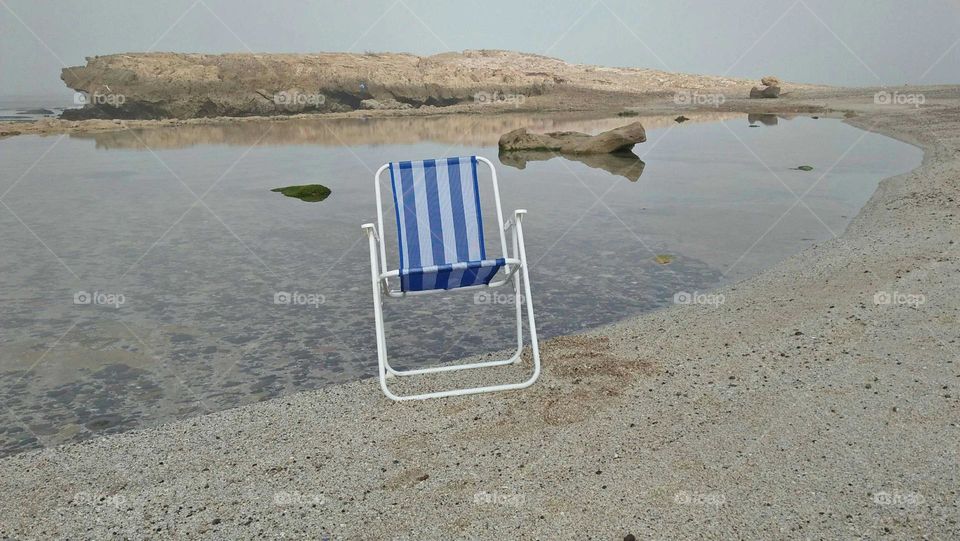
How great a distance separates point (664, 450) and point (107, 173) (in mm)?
15428

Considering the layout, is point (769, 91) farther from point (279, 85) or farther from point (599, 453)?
point (599, 453)

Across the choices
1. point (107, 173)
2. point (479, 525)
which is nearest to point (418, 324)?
point (479, 525)

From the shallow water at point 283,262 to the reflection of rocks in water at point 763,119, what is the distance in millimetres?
10195

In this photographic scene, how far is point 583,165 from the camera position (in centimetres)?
1591

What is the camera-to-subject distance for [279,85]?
137 ft

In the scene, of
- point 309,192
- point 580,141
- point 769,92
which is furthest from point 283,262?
point 769,92

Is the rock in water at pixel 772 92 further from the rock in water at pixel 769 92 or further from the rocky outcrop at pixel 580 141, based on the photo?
the rocky outcrop at pixel 580 141

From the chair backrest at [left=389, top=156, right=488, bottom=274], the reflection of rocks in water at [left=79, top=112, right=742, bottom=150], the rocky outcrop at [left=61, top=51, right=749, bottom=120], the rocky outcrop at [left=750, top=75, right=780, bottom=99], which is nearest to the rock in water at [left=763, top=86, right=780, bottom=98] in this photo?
the rocky outcrop at [left=750, top=75, right=780, bottom=99]

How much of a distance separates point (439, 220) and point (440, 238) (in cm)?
11

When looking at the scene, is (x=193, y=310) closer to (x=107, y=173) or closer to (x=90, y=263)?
(x=90, y=263)

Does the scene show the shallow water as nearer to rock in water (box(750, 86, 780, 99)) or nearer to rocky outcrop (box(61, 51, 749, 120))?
rocky outcrop (box(61, 51, 749, 120))

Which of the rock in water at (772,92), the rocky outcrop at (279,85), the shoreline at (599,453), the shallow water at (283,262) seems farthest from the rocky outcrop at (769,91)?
the shoreline at (599,453)

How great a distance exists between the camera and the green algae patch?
11664 millimetres

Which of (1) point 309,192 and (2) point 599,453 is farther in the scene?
(1) point 309,192
